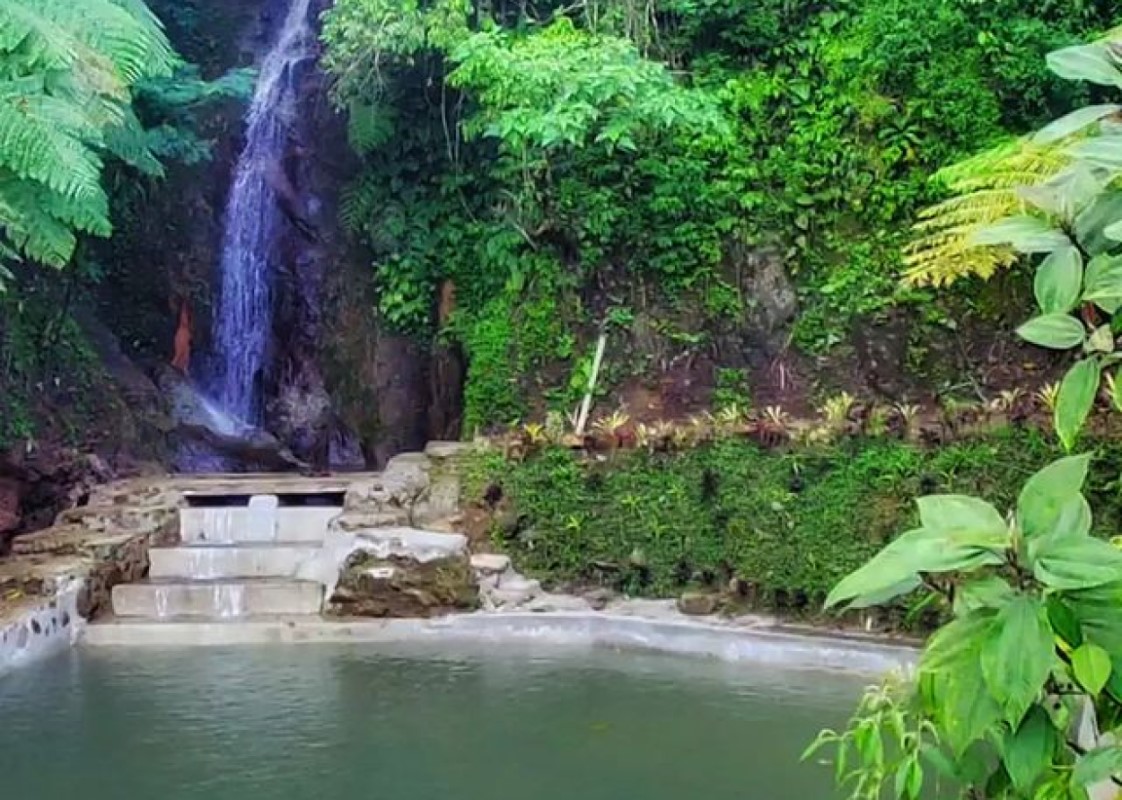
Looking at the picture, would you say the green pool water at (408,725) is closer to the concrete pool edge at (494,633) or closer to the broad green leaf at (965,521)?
the concrete pool edge at (494,633)

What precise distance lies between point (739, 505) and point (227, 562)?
282 cm

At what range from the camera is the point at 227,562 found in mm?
6016

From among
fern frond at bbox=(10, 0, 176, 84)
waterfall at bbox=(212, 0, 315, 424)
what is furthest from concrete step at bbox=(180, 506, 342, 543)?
waterfall at bbox=(212, 0, 315, 424)

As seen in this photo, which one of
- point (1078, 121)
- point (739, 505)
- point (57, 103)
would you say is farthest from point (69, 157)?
point (1078, 121)

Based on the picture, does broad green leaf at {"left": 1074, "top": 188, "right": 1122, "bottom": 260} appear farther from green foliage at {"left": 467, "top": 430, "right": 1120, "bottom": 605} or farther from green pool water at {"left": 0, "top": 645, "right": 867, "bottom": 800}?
green foliage at {"left": 467, "top": 430, "right": 1120, "bottom": 605}

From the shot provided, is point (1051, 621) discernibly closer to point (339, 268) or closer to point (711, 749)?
point (711, 749)

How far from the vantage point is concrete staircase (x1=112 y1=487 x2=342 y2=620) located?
222 inches

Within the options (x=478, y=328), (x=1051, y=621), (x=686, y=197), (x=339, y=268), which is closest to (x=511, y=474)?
(x=478, y=328)

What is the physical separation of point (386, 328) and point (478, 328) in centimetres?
137

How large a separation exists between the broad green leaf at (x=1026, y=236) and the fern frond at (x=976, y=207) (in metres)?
4.20

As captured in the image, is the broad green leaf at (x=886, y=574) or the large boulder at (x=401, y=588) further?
the large boulder at (x=401, y=588)

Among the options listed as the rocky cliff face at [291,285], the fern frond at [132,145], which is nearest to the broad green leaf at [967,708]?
the fern frond at [132,145]

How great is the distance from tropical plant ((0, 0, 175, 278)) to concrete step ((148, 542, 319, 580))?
6.22ft

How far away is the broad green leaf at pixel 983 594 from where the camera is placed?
2.44ft
